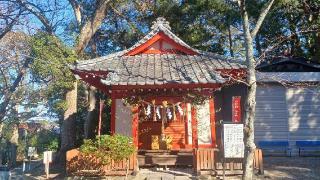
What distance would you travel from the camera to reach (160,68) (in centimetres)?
1493

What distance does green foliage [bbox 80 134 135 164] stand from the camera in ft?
40.4

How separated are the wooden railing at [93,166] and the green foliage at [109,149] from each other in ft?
0.96

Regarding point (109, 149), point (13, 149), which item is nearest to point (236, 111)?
point (109, 149)

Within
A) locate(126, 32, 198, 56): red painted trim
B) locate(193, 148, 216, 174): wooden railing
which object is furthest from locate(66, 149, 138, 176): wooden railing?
locate(126, 32, 198, 56): red painted trim

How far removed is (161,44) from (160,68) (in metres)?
2.17

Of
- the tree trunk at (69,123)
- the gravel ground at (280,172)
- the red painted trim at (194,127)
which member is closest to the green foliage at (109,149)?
the gravel ground at (280,172)

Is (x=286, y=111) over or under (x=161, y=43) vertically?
under

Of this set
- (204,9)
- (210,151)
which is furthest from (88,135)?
(210,151)

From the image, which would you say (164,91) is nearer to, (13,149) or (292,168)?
(292,168)

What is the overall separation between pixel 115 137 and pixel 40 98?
20352 mm

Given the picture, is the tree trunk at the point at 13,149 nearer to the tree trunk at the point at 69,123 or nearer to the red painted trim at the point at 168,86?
the tree trunk at the point at 69,123

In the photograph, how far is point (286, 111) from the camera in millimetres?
18609

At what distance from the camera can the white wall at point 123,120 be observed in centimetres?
1480

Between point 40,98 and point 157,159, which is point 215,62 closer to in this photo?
point 157,159
